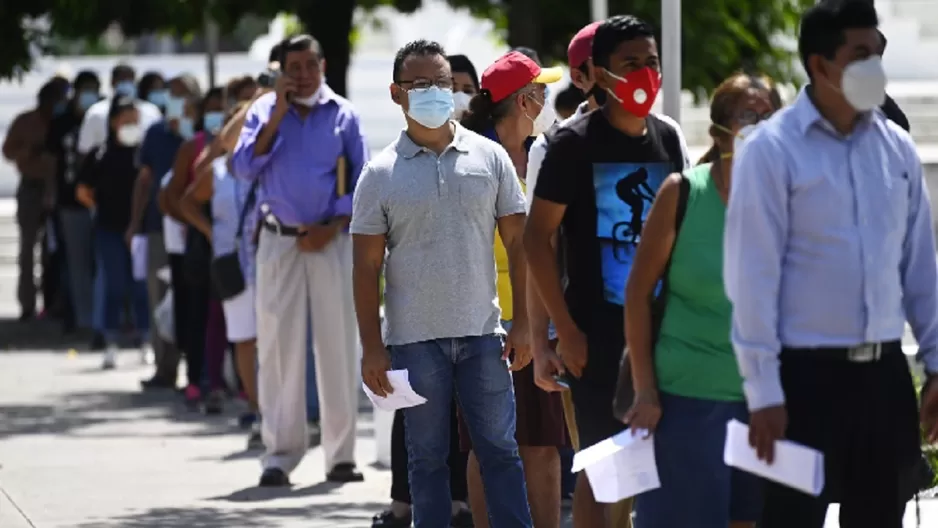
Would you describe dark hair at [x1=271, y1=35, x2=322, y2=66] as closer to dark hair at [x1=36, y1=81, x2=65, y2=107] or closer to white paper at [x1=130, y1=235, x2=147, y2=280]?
white paper at [x1=130, y1=235, x2=147, y2=280]

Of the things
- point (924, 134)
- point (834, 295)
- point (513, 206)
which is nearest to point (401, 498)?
point (513, 206)

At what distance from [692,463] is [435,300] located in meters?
1.70

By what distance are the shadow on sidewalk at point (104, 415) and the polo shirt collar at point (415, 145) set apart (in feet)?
18.2

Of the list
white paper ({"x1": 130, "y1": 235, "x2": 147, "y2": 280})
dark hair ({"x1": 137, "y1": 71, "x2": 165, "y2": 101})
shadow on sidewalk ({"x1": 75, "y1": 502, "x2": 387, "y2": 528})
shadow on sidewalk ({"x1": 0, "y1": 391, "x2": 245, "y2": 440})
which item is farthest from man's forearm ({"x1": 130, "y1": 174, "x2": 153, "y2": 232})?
shadow on sidewalk ({"x1": 75, "y1": 502, "x2": 387, "y2": 528})

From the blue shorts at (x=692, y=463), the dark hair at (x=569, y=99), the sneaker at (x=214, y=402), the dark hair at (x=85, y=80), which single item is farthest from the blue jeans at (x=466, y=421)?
the dark hair at (x=85, y=80)

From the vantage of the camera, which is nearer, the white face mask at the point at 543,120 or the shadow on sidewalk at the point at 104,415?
the white face mask at the point at 543,120

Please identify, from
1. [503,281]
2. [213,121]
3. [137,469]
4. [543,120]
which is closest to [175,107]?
[213,121]

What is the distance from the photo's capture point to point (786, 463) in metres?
5.13

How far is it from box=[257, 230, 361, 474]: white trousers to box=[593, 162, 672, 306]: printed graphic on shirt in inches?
158

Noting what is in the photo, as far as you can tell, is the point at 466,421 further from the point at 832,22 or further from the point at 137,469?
the point at 137,469

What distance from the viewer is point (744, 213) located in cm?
519

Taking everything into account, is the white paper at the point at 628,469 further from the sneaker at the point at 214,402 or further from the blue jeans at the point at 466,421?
the sneaker at the point at 214,402

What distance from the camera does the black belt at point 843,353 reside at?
206 inches

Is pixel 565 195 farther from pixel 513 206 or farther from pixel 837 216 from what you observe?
pixel 837 216
